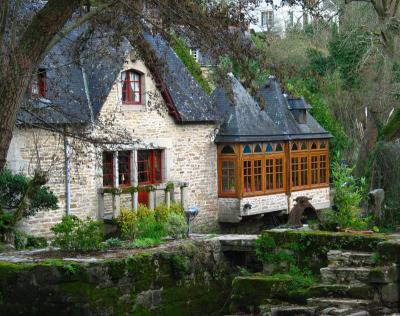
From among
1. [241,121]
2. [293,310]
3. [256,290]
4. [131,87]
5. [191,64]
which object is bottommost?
[293,310]

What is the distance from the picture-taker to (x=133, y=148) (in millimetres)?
26203

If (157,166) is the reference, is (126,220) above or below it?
below

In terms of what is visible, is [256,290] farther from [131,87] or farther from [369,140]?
[369,140]

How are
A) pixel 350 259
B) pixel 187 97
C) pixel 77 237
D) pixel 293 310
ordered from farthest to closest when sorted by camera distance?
pixel 187 97
pixel 77 237
pixel 350 259
pixel 293 310

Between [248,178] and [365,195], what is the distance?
7.44 m

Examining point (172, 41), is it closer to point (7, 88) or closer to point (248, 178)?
point (7, 88)

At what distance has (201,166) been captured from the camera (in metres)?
28.9

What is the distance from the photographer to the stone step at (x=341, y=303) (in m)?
14.2

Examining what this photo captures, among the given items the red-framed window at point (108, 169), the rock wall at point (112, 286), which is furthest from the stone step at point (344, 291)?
the red-framed window at point (108, 169)

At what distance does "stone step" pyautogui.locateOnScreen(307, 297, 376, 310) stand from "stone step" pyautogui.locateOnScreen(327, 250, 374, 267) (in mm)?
1107

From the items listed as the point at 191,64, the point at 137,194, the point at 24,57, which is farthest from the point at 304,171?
the point at 24,57

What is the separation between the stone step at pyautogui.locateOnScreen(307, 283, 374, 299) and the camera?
14617 mm

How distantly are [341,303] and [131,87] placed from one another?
44.8ft

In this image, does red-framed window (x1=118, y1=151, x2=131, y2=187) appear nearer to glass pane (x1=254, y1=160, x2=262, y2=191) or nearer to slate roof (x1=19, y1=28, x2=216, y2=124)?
slate roof (x1=19, y1=28, x2=216, y2=124)
